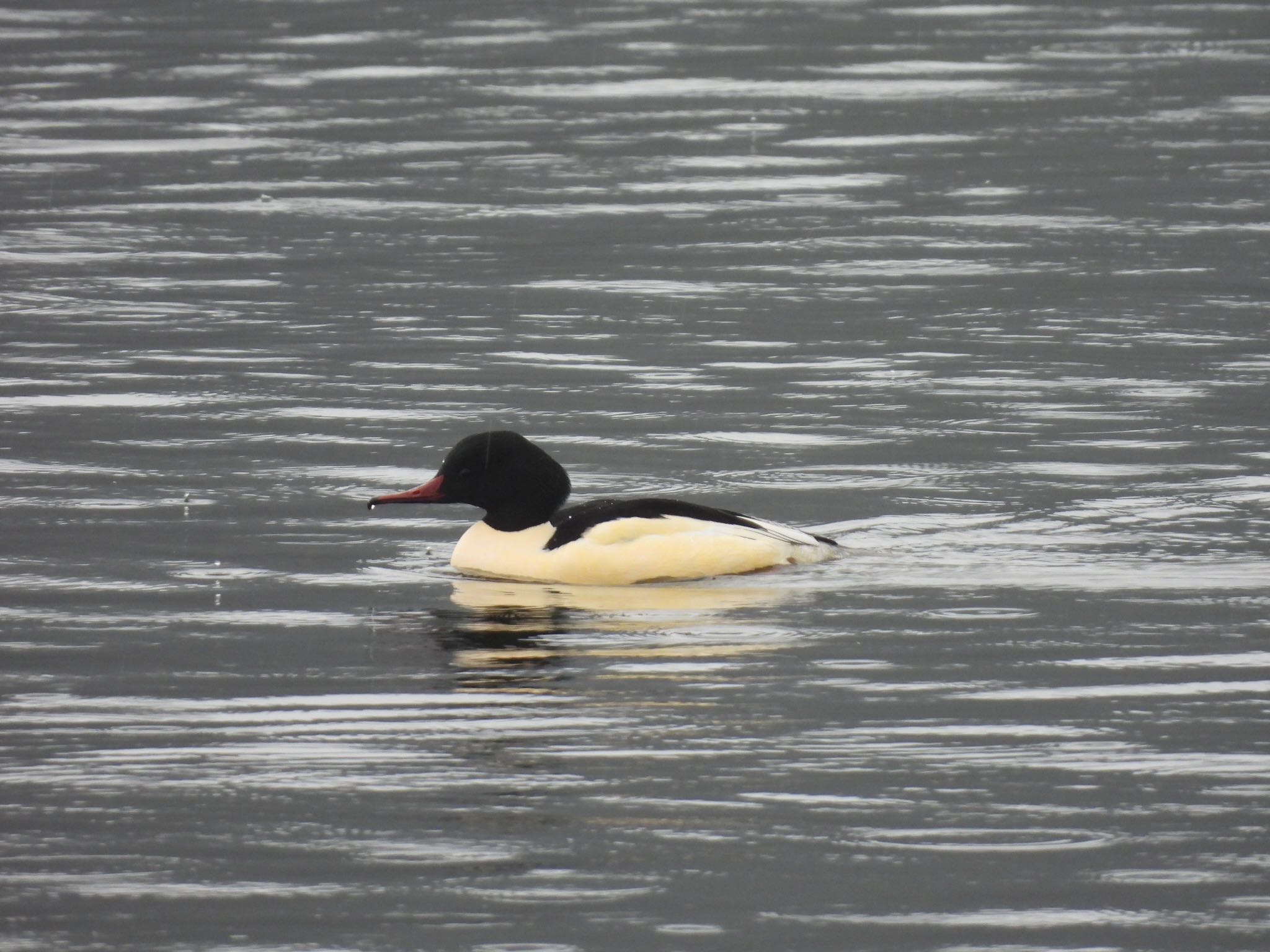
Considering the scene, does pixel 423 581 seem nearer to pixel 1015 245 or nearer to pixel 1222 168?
pixel 1015 245

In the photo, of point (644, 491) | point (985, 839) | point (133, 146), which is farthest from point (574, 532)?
point (133, 146)

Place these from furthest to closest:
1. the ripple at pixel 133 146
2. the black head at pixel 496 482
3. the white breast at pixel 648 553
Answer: the ripple at pixel 133 146, the black head at pixel 496 482, the white breast at pixel 648 553

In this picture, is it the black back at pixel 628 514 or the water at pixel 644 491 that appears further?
the black back at pixel 628 514

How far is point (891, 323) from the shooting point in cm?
1661

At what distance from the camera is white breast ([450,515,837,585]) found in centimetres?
1077

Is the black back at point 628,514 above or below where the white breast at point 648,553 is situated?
above

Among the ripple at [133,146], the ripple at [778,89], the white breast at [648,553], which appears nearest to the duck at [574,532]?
the white breast at [648,553]

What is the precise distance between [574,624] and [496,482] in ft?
4.26

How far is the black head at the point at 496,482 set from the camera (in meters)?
11.2

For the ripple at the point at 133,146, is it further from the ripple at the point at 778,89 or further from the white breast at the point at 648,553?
the white breast at the point at 648,553

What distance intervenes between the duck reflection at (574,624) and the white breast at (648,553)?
0.06 metres

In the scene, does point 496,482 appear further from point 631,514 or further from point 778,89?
point 778,89

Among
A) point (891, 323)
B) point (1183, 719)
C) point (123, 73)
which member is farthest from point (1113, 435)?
point (123, 73)

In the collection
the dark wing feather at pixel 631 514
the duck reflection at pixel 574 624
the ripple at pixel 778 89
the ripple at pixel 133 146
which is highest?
the ripple at pixel 778 89
